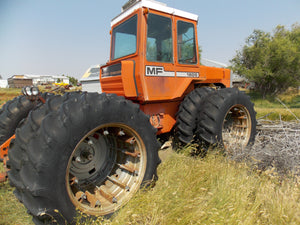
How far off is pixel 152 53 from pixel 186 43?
0.84 m

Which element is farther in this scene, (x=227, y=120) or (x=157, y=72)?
(x=227, y=120)

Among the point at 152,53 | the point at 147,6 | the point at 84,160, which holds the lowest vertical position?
the point at 84,160

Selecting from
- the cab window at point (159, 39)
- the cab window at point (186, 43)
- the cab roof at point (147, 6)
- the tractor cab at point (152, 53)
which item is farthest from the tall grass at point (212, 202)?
the cab roof at point (147, 6)

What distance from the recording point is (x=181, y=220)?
1829 millimetres

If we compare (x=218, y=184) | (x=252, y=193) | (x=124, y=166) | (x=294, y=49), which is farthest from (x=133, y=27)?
(x=294, y=49)

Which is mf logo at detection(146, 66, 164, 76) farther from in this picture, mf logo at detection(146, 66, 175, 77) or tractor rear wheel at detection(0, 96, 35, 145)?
tractor rear wheel at detection(0, 96, 35, 145)

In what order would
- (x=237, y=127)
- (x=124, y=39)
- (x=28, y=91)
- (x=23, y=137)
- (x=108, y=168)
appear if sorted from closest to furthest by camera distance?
1. (x=23, y=137)
2. (x=28, y=91)
3. (x=108, y=168)
4. (x=124, y=39)
5. (x=237, y=127)

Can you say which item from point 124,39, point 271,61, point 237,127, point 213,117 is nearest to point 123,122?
point 213,117

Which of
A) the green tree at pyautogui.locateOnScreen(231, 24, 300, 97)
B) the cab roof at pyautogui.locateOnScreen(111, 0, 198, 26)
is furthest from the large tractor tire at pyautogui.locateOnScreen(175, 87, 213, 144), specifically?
the green tree at pyautogui.locateOnScreen(231, 24, 300, 97)

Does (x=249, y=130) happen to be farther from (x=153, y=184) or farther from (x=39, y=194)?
(x=39, y=194)

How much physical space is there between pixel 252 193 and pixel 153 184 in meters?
1.15

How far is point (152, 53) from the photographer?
10.4 feet

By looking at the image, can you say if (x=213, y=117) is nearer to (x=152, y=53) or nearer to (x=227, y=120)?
(x=227, y=120)

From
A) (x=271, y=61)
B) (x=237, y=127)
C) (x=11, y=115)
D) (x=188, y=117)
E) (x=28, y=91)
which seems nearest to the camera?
(x=28, y=91)
